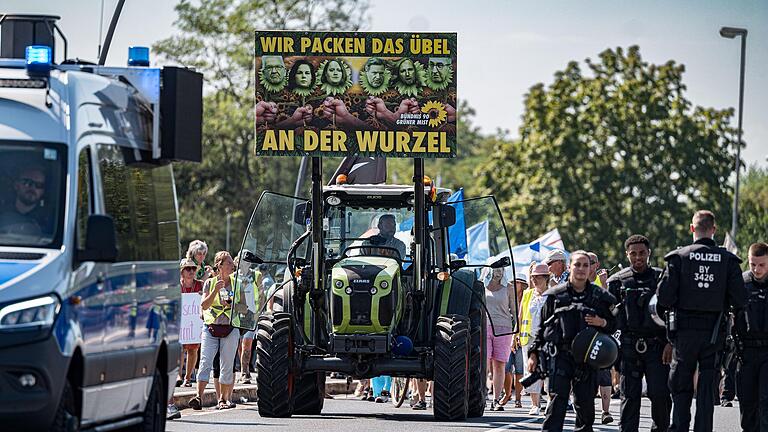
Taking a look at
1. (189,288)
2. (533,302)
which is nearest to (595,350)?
(533,302)

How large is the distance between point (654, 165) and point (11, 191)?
50981mm

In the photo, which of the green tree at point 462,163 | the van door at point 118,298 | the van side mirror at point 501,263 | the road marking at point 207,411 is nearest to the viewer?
the van door at point 118,298

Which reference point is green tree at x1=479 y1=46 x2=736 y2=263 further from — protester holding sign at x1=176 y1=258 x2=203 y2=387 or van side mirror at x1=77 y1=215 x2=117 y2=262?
van side mirror at x1=77 y1=215 x2=117 y2=262

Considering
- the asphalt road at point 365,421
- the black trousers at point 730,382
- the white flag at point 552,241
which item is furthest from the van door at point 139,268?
the white flag at point 552,241

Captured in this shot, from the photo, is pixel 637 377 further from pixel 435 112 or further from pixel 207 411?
pixel 207 411

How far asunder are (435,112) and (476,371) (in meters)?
2.84

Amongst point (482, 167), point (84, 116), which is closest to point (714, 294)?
point (84, 116)

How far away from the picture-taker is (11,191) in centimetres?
1101

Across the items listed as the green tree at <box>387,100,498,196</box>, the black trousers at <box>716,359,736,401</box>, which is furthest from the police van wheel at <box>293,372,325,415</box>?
the green tree at <box>387,100,498,196</box>

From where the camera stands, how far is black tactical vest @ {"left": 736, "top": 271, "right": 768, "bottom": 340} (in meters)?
14.9

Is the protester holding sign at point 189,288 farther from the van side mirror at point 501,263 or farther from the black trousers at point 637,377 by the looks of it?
the black trousers at point 637,377

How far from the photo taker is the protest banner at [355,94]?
17859 mm

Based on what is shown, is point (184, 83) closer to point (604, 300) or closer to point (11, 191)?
point (11, 191)

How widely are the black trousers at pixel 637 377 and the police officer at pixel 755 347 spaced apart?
2.31 ft
